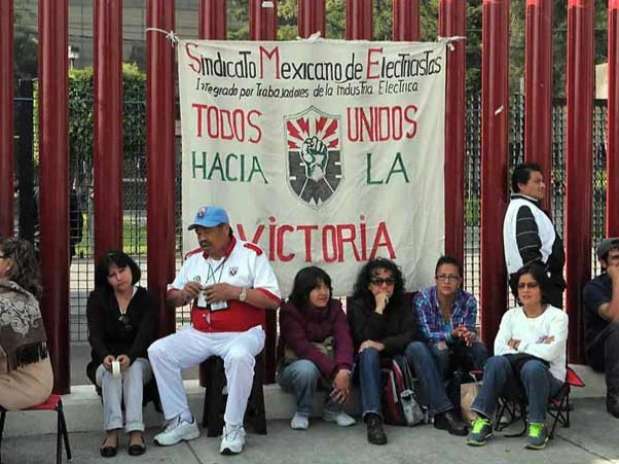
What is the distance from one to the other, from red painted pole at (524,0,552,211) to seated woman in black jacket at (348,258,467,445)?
1343 millimetres

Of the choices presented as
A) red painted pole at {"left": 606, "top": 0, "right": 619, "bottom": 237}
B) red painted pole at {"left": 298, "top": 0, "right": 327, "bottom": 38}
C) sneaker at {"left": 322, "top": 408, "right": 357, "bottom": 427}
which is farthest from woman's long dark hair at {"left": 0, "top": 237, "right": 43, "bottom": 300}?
red painted pole at {"left": 606, "top": 0, "right": 619, "bottom": 237}

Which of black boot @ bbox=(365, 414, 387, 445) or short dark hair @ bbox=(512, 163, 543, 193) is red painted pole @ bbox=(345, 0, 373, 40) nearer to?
short dark hair @ bbox=(512, 163, 543, 193)

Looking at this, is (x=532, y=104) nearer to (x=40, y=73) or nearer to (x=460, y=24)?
(x=460, y=24)

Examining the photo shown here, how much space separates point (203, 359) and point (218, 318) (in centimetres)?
27

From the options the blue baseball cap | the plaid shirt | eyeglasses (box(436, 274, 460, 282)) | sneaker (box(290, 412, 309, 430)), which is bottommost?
sneaker (box(290, 412, 309, 430))

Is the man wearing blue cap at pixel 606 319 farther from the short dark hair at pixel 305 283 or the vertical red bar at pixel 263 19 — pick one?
the vertical red bar at pixel 263 19

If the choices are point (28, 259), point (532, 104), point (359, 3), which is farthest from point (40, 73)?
point (532, 104)

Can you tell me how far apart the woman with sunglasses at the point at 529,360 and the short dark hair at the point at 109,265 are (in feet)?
7.42

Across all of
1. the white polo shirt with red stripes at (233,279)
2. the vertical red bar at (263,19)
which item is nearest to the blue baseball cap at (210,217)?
the white polo shirt with red stripes at (233,279)

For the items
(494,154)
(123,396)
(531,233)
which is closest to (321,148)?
(494,154)

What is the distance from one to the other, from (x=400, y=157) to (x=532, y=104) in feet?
3.48

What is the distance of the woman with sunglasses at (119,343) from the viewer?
17.7 feet

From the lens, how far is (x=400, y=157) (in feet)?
20.9

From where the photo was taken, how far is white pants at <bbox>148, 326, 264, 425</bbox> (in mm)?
5441
